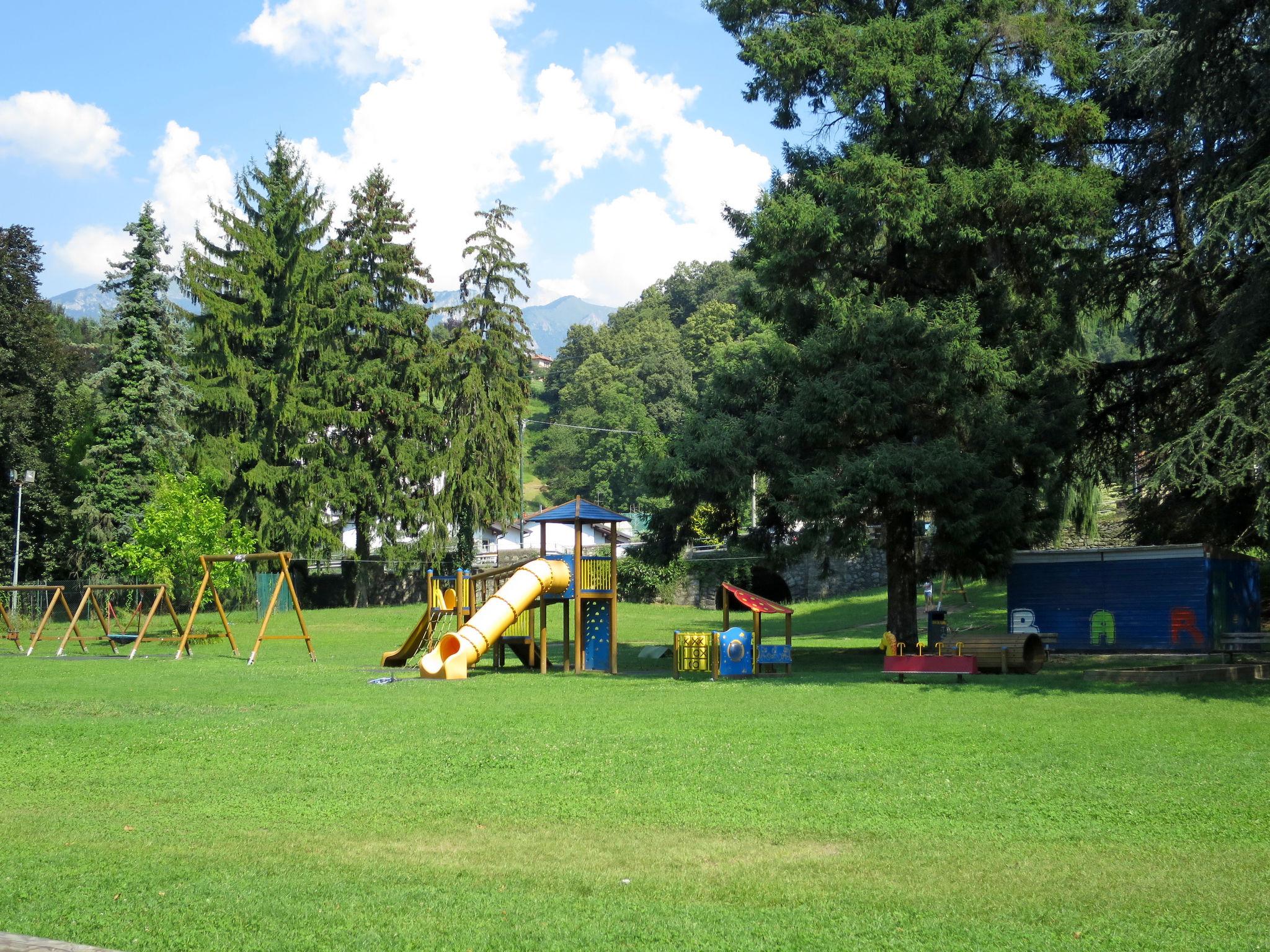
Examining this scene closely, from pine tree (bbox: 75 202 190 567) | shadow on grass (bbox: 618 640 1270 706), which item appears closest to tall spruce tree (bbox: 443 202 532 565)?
pine tree (bbox: 75 202 190 567)

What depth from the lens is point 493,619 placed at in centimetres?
2434

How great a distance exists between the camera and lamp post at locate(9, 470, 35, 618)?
1681 inches

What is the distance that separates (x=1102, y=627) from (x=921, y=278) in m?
9.28

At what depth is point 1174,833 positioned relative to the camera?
8.63 meters

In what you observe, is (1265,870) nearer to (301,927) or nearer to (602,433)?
(301,927)

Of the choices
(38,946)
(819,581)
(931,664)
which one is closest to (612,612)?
(931,664)

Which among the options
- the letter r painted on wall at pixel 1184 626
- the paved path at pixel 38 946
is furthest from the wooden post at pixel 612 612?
the paved path at pixel 38 946

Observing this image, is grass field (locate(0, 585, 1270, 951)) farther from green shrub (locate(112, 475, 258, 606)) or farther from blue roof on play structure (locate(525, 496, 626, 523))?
green shrub (locate(112, 475, 258, 606))

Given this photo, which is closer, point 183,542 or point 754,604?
point 754,604

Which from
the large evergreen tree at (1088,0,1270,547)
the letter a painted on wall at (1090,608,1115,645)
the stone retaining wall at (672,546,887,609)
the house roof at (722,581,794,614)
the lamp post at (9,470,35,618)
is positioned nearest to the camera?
the large evergreen tree at (1088,0,1270,547)

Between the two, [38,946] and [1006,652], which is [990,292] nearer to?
[1006,652]

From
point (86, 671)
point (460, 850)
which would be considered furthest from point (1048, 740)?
point (86, 671)

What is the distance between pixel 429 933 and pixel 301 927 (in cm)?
73

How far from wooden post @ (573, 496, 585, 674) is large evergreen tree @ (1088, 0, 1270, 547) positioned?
451 inches
